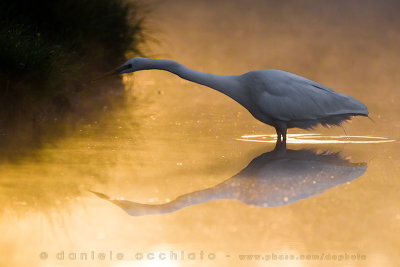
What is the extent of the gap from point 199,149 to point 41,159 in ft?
5.01

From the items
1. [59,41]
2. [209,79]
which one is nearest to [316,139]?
[209,79]

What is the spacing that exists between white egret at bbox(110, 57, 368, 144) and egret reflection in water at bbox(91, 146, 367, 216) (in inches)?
14.2

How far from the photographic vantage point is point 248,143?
27.8 ft

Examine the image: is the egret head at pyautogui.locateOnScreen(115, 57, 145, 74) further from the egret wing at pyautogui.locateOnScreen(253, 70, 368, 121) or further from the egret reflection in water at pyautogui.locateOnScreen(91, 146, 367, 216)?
the egret reflection in water at pyautogui.locateOnScreen(91, 146, 367, 216)

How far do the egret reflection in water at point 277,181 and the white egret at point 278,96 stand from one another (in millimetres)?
360

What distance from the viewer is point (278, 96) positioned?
8031mm

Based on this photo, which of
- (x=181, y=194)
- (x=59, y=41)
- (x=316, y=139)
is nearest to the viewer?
(x=181, y=194)

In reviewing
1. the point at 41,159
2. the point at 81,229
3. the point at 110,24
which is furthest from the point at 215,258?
the point at 110,24

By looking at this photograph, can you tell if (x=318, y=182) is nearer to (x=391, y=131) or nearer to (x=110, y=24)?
(x=391, y=131)

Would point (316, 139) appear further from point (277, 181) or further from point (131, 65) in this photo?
point (277, 181)

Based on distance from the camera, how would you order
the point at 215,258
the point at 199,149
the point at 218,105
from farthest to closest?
1. the point at 218,105
2. the point at 199,149
3. the point at 215,258

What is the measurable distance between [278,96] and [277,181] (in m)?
1.71

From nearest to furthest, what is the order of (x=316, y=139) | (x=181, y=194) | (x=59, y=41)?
1. (x=181, y=194)
2. (x=316, y=139)
3. (x=59, y=41)

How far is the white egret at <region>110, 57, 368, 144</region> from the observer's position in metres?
8.00
